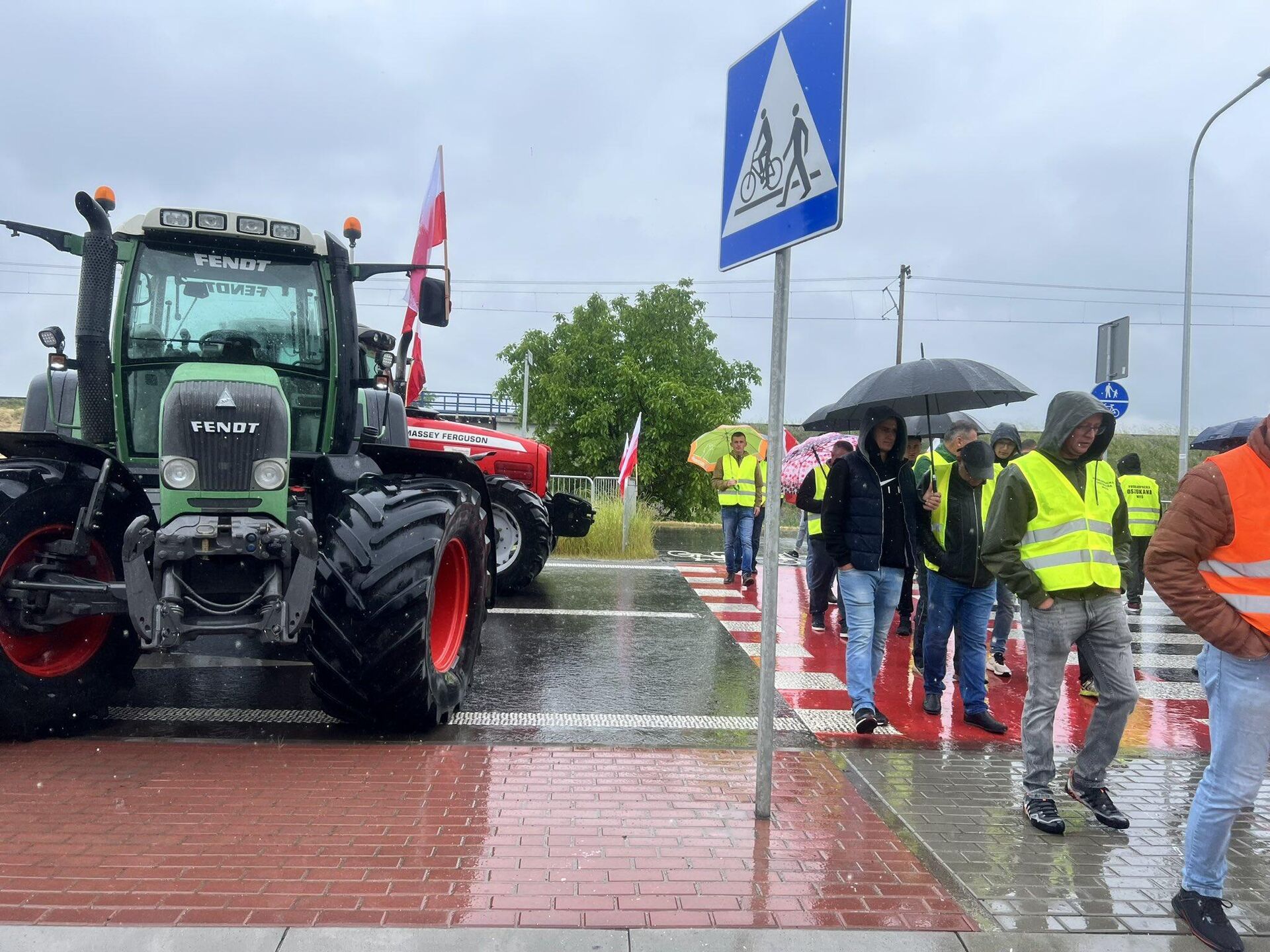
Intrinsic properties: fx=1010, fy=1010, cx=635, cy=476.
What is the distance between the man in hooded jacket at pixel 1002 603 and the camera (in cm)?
773

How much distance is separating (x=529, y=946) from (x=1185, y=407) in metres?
19.2

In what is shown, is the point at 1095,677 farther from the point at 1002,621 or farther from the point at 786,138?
the point at 1002,621

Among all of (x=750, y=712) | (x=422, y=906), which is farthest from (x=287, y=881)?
(x=750, y=712)

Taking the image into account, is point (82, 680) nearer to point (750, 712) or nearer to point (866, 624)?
point (750, 712)

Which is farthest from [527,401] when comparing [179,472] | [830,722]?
[179,472]


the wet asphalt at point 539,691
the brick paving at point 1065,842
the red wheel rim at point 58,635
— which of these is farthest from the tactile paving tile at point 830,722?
the red wheel rim at point 58,635

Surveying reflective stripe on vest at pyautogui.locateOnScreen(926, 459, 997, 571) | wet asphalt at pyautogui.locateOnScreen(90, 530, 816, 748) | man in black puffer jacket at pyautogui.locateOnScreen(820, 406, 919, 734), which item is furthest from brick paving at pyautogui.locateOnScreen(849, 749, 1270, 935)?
reflective stripe on vest at pyautogui.locateOnScreen(926, 459, 997, 571)

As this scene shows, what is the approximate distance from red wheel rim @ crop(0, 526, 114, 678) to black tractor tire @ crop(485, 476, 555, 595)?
5366mm

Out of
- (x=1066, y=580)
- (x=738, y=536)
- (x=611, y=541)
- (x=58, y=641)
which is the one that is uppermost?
(x=1066, y=580)

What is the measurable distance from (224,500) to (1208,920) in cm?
447

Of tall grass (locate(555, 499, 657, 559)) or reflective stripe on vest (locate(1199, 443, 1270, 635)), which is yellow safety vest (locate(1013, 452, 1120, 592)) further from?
tall grass (locate(555, 499, 657, 559))

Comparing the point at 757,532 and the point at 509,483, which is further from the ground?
the point at 509,483

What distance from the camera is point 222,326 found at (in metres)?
5.84

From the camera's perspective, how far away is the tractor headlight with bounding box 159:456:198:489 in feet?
16.0
